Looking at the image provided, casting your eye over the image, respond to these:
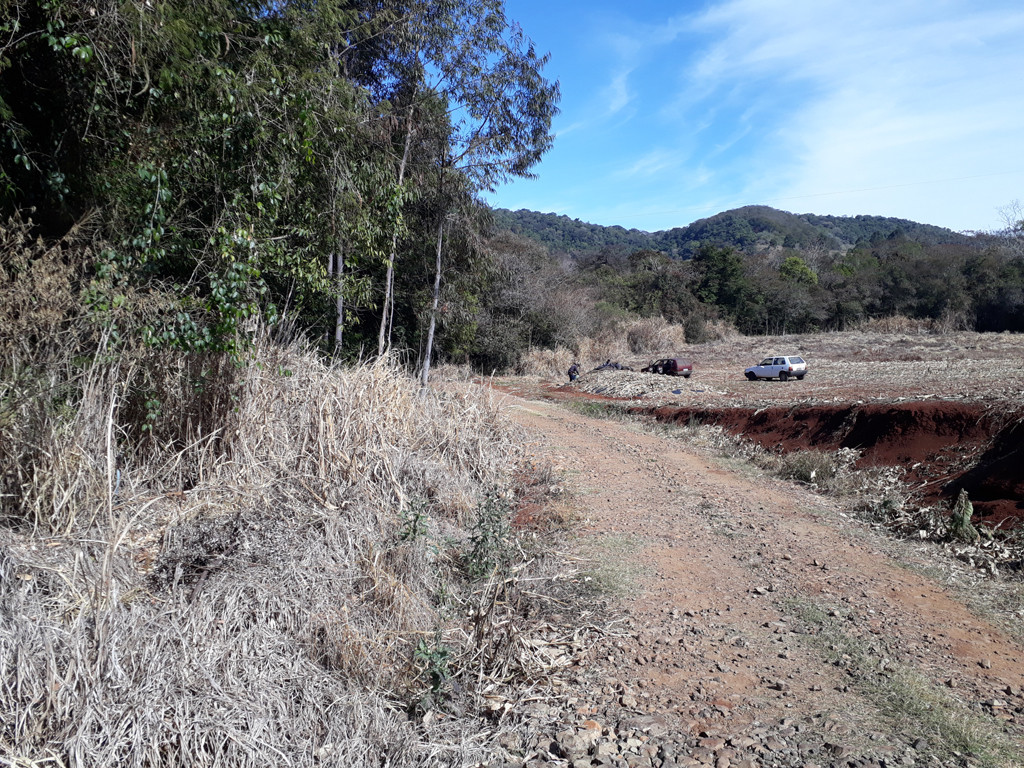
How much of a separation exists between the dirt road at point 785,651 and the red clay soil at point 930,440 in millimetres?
1712

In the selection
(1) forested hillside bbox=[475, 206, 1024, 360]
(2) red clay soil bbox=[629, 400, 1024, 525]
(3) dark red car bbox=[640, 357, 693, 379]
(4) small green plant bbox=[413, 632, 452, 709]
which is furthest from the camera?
(1) forested hillside bbox=[475, 206, 1024, 360]

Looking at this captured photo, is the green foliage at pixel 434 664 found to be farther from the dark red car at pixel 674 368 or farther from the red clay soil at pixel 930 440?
the dark red car at pixel 674 368

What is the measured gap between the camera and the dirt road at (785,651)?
339 centimetres

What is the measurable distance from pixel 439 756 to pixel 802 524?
5.52 m

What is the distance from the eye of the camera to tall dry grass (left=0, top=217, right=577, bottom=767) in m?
2.93

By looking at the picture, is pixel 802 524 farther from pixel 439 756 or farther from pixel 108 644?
pixel 108 644

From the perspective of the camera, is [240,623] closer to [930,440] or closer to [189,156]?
[189,156]

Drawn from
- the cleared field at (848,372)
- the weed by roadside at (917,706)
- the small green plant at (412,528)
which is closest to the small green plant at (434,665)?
the small green plant at (412,528)

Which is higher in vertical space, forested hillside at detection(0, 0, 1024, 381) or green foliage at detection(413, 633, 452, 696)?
forested hillside at detection(0, 0, 1024, 381)

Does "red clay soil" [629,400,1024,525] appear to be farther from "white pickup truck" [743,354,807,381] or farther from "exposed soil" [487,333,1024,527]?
"white pickup truck" [743,354,807,381]

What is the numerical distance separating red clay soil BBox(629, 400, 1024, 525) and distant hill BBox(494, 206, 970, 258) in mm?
94942

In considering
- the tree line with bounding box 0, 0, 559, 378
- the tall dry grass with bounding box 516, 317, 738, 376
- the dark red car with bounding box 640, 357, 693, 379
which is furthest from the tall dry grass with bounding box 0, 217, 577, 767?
the tall dry grass with bounding box 516, 317, 738, 376

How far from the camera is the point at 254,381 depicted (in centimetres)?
609

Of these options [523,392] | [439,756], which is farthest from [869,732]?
[523,392]
